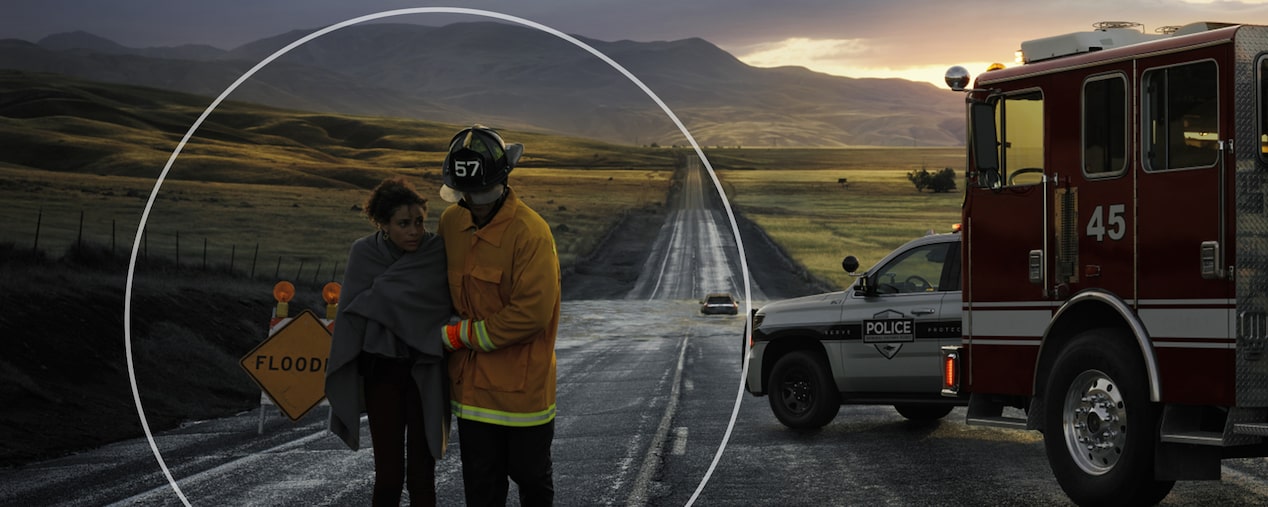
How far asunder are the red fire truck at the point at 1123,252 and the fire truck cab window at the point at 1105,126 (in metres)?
0.01

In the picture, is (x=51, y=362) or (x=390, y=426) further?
(x=51, y=362)

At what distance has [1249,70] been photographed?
829cm

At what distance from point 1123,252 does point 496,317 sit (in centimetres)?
519

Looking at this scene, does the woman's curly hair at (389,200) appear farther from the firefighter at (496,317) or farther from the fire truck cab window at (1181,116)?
the fire truck cab window at (1181,116)

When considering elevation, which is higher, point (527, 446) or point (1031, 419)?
point (527, 446)

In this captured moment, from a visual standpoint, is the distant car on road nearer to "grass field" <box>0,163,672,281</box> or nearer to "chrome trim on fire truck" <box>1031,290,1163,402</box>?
"grass field" <box>0,163,672,281</box>

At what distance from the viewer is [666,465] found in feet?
37.2

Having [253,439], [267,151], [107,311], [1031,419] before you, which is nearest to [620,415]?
[253,439]

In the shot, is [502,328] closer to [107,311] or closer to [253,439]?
[253,439]

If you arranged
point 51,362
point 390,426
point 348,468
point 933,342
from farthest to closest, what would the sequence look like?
point 51,362
point 933,342
point 348,468
point 390,426

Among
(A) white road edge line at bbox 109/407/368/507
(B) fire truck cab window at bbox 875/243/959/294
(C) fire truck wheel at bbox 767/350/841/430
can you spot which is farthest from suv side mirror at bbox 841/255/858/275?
(A) white road edge line at bbox 109/407/368/507

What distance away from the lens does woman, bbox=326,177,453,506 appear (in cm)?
566

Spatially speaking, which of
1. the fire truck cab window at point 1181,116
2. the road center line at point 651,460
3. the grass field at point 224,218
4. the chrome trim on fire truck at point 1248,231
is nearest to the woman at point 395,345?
the road center line at point 651,460

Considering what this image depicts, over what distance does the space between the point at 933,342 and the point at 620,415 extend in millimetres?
4435
